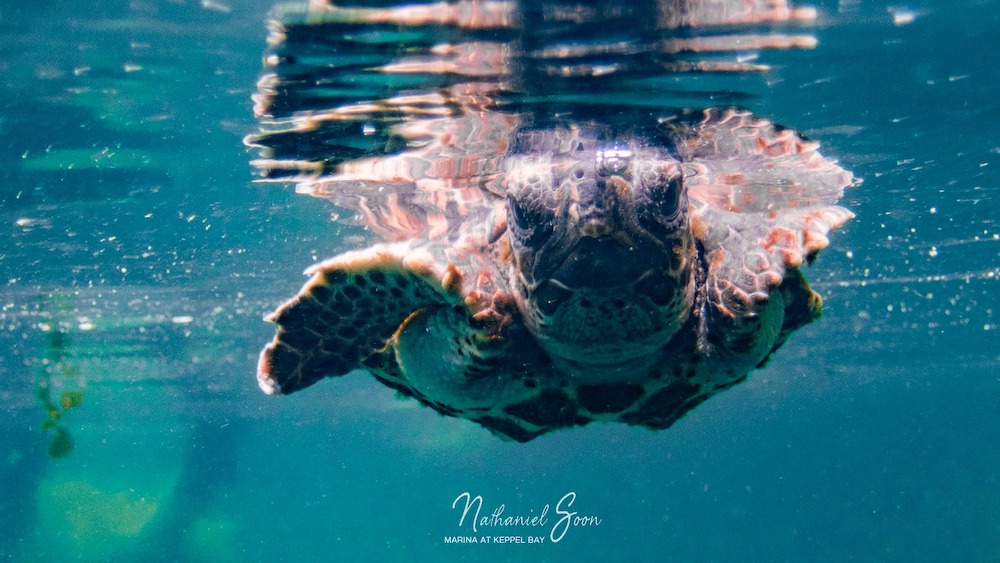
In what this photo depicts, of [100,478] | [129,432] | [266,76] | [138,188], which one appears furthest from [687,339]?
[100,478]

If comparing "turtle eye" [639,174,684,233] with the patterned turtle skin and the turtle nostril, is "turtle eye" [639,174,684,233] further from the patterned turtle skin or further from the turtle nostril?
the turtle nostril

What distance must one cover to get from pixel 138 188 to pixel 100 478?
235 ft

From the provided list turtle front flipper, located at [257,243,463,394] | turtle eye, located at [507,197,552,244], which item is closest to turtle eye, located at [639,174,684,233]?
turtle eye, located at [507,197,552,244]

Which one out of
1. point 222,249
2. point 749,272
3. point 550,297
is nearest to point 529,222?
point 550,297

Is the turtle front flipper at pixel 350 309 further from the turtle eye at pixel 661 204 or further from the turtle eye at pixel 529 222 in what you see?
the turtle eye at pixel 661 204

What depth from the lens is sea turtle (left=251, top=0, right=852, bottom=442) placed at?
418 cm

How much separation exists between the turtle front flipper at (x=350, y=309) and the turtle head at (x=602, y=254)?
0.59 m

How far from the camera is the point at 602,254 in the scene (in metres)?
4.07

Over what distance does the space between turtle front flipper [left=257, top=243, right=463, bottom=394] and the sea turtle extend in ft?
0.04

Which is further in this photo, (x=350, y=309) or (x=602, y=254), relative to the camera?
(x=350, y=309)

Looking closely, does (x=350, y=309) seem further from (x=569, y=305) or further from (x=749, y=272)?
(x=749, y=272)

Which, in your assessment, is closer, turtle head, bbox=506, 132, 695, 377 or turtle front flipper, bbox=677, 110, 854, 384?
turtle head, bbox=506, 132, 695, 377

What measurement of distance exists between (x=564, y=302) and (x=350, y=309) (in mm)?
1724

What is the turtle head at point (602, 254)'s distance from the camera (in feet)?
13.4
